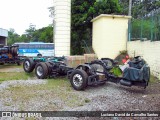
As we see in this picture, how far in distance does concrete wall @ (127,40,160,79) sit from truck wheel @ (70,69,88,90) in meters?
4.10

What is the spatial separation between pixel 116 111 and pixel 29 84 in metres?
4.30

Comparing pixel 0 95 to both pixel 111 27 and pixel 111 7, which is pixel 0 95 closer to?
pixel 111 27

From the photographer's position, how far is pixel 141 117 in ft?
15.6

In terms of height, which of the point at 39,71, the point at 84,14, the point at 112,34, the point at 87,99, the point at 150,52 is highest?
the point at 84,14

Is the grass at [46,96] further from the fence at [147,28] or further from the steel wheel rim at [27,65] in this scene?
the fence at [147,28]

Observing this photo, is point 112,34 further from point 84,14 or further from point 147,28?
point 84,14

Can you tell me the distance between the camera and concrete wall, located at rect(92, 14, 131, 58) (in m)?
13.0

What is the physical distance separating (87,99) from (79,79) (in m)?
1.25

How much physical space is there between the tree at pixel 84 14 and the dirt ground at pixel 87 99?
379 inches

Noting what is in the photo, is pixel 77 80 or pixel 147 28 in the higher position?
pixel 147 28

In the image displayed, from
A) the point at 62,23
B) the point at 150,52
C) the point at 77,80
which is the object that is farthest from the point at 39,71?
the point at 62,23

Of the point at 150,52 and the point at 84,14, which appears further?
the point at 84,14

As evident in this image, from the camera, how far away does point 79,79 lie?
740cm

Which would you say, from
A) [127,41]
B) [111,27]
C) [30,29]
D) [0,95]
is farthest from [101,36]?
[30,29]
